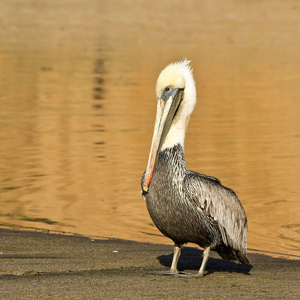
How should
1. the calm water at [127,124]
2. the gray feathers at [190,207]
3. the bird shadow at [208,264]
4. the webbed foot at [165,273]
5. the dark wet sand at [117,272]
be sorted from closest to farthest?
the dark wet sand at [117,272], the gray feathers at [190,207], the webbed foot at [165,273], the bird shadow at [208,264], the calm water at [127,124]

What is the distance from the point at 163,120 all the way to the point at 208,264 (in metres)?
1.44

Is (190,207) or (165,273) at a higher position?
(190,207)

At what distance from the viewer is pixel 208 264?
725 centimetres

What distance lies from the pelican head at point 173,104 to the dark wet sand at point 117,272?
104 cm

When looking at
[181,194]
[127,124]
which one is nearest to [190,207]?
[181,194]

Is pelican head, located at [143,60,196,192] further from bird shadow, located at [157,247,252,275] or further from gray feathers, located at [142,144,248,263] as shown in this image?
bird shadow, located at [157,247,252,275]

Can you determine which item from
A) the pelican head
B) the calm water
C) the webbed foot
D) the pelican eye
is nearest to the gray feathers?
the pelican head

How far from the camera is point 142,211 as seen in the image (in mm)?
9953

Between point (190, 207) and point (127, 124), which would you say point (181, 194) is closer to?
point (190, 207)

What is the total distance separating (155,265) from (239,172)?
18.2 feet

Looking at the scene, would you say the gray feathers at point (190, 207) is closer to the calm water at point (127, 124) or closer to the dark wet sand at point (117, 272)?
the dark wet sand at point (117, 272)

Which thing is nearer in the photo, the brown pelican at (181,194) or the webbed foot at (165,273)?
the brown pelican at (181,194)

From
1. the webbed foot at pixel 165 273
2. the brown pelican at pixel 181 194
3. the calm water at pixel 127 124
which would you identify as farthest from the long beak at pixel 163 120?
the calm water at pixel 127 124

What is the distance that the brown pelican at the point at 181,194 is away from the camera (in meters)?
6.37
